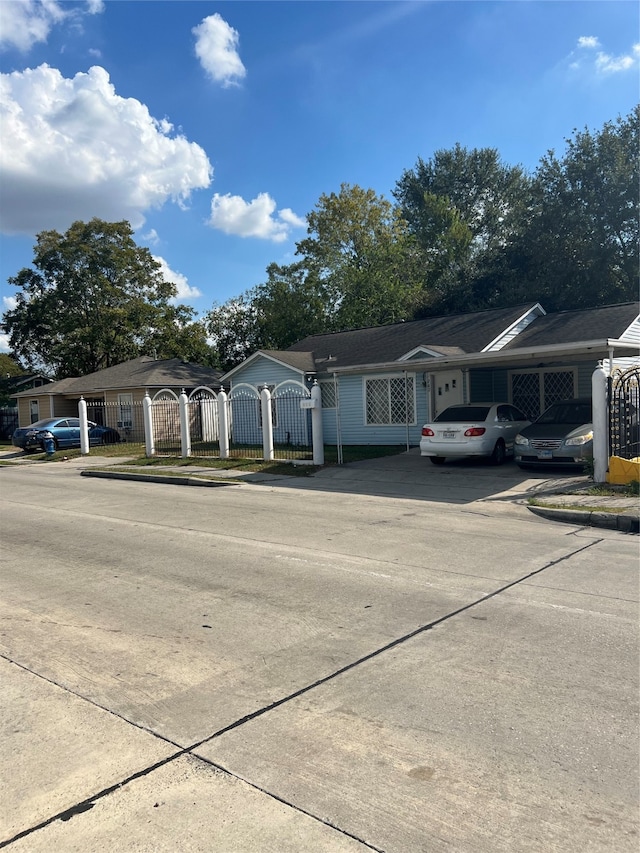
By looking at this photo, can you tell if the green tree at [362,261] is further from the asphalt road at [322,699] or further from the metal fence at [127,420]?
the asphalt road at [322,699]

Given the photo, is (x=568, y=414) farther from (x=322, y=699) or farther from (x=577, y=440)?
(x=322, y=699)

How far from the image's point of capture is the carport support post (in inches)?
477

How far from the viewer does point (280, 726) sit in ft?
12.0

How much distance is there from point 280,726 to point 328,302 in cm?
4000

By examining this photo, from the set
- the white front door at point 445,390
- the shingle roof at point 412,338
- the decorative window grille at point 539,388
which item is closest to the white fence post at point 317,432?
the shingle roof at point 412,338

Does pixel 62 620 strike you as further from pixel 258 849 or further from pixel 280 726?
pixel 258 849

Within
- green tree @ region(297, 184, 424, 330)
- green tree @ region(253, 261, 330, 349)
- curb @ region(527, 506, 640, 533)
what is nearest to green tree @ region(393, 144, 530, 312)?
green tree @ region(297, 184, 424, 330)

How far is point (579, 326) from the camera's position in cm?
2036

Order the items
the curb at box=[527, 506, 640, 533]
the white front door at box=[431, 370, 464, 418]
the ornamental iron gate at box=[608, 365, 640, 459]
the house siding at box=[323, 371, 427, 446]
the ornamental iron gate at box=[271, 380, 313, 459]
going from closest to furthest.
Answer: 1. the curb at box=[527, 506, 640, 533]
2. the ornamental iron gate at box=[608, 365, 640, 459]
3. the white front door at box=[431, 370, 464, 418]
4. the house siding at box=[323, 371, 427, 446]
5. the ornamental iron gate at box=[271, 380, 313, 459]

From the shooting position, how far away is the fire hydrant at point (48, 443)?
25956 millimetres

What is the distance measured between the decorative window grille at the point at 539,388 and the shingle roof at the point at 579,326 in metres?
1.07

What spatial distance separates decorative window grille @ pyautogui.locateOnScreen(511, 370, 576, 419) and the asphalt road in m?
13.2

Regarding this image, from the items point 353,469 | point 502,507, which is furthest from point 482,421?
point 502,507

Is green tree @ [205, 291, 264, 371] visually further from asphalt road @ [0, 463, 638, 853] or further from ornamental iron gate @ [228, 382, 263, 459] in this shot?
asphalt road @ [0, 463, 638, 853]
